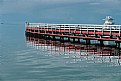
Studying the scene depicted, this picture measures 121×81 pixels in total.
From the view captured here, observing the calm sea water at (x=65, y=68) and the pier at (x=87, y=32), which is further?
the pier at (x=87, y=32)

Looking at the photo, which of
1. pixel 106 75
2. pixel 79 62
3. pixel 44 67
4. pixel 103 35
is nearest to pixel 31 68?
pixel 44 67

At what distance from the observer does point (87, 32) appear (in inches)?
1565

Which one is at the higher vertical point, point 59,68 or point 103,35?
point 103,35

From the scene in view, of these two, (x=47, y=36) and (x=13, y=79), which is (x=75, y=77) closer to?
(x=13, y=79)

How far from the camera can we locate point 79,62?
1019 inches

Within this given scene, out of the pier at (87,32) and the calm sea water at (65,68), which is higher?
the pier at (87,32)

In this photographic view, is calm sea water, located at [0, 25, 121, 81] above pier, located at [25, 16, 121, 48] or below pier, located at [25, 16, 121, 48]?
below

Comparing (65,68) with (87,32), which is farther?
(87,32)

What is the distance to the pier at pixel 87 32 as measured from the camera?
3632 centimetres

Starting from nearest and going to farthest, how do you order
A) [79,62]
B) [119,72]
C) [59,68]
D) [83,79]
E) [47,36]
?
1. [83,79]
2. [119,72]
3. [59,68]
4. [79,62]
5. [47,36]

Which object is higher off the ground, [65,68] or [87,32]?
[87,32]

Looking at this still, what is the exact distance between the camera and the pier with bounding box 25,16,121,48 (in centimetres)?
3632

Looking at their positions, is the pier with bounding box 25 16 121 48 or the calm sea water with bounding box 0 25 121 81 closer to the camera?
the calm sea water with bounding box 0 25 121 81

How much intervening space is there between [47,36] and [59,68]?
3059 cm
